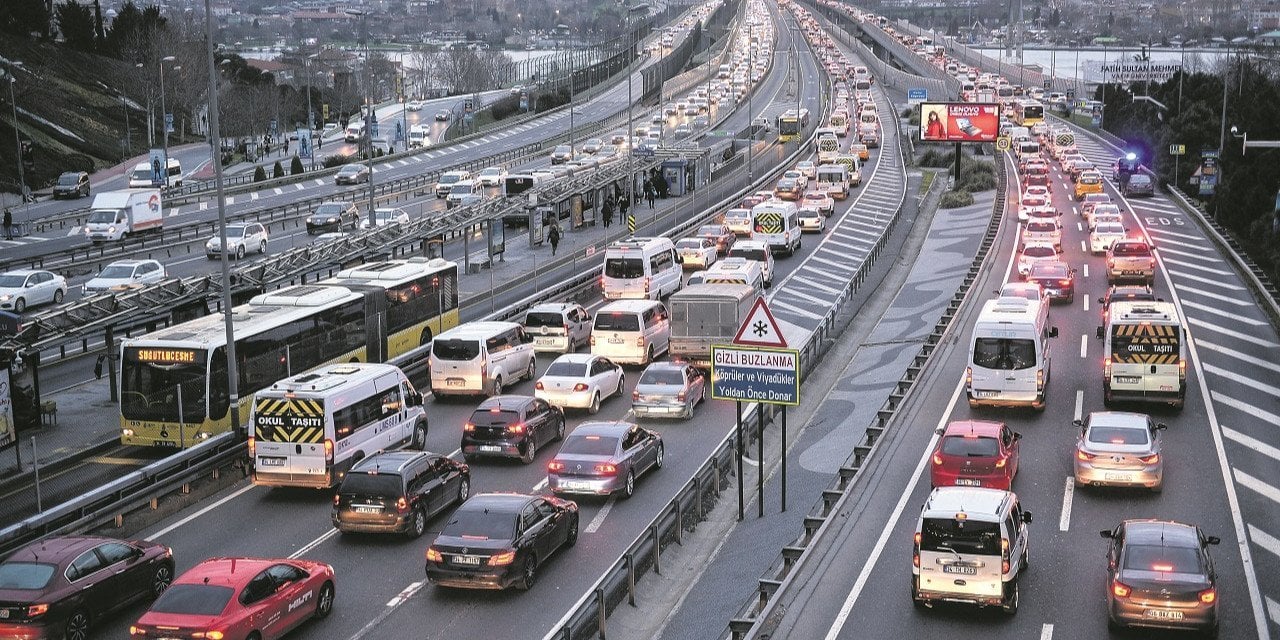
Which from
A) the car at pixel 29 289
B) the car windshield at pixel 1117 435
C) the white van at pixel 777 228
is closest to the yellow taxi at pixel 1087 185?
the white van at pixel 777 228

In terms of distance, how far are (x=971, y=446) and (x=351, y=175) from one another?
70774 millimetres

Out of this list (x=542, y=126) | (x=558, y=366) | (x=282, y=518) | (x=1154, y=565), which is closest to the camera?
(x=1154, y=565)

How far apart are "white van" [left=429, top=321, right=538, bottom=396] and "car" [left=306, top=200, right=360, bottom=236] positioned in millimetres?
35664

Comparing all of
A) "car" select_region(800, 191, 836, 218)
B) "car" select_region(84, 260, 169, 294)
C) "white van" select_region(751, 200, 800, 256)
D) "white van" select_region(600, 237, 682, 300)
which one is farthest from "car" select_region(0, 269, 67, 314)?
"car" select_region(800, 191, 836, 218)

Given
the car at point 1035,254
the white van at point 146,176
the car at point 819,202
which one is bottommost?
the car at point 1035,254

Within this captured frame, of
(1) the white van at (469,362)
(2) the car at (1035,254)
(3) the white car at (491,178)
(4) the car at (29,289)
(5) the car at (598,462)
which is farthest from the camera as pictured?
(3) the white car at (491,178)

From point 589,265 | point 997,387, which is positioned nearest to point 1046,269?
point 997,387

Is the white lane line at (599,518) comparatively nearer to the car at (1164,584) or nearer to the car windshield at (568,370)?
the car windshield at (568,370)

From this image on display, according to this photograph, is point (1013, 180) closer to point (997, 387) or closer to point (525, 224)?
point (525, 224)

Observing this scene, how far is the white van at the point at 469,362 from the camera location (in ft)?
117

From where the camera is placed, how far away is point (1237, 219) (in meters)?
65.0

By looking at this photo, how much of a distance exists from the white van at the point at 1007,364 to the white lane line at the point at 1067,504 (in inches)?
203

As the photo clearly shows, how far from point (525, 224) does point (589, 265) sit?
15.4 meters

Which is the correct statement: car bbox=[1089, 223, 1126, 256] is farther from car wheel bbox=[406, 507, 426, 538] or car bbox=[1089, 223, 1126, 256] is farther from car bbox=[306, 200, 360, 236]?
car wheel bbox=[406, 507, 426, 538]
